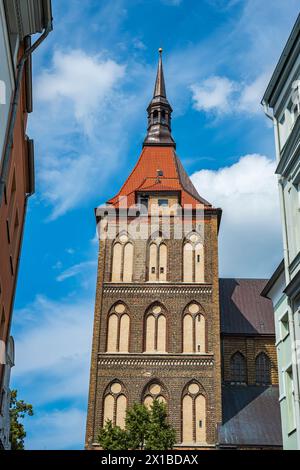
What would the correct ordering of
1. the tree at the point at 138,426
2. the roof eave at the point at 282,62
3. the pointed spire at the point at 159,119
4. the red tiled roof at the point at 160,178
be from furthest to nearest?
the pointed spire at the point at 159,119 → the red tiled roof at the point at 160,178 → the tree at the point at 138,426 → the roof eave at the point at 282,62

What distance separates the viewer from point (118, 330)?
31.4 meters

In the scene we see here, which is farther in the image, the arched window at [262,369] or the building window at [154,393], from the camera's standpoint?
the arched window at [262,369]

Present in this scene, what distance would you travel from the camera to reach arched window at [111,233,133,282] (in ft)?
107

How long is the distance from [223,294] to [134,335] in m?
9.01

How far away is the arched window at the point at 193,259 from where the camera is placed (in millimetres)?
32656

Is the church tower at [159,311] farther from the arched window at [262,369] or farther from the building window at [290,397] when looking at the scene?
the building window at [290,397]

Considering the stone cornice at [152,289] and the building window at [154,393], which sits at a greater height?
the stone cornice at [152,289]

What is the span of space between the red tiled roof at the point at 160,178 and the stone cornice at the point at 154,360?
8.41 m

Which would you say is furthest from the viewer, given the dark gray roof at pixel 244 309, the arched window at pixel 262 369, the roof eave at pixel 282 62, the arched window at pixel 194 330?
the dark gray roof at pixel 244 309

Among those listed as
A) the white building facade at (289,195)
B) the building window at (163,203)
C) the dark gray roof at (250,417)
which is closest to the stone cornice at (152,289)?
the building window at (163,203)

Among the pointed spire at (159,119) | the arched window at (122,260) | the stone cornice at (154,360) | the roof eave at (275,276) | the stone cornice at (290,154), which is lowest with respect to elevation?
the roof eave at (275,276)

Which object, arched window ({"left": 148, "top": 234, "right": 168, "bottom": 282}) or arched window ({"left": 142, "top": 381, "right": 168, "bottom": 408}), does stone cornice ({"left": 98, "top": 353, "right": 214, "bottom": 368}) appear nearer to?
arched window ({"left": 142, "top": 381, "right": 168, "bottom": 408})

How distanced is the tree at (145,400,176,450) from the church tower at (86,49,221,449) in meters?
3.52
